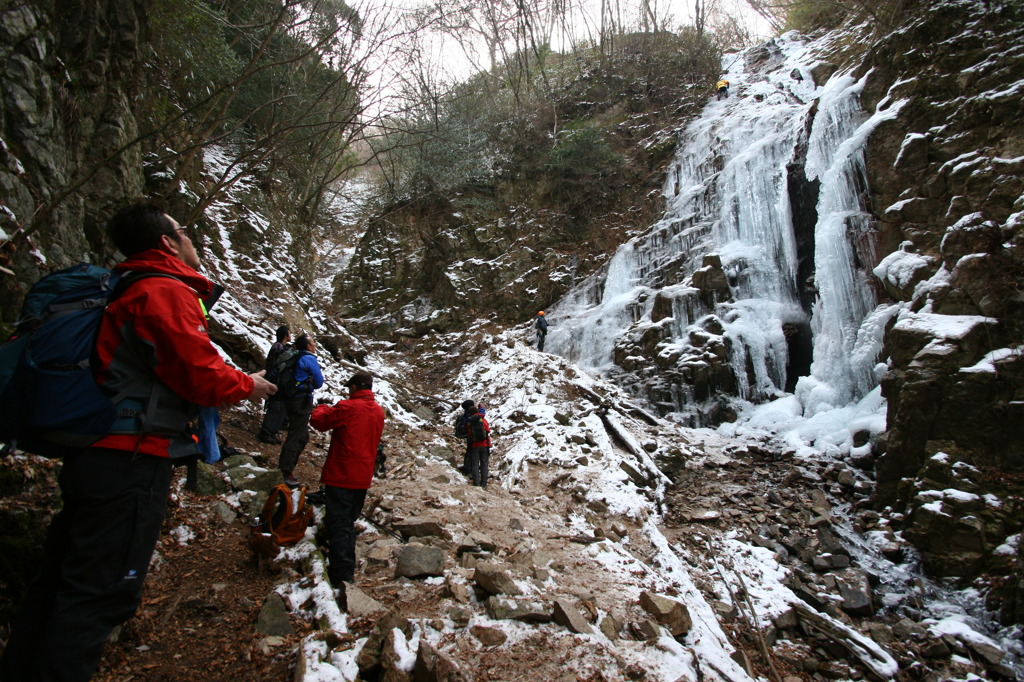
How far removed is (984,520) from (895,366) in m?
2.43

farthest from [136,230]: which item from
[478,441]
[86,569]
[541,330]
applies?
[541,330]

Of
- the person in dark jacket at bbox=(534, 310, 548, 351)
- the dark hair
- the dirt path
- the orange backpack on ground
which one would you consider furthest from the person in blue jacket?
the person in dark jacket at bbox=(534, 310, 548, 351)

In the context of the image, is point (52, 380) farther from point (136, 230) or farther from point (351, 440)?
point (351, 440)

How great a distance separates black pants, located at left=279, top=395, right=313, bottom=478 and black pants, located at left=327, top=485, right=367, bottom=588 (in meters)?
1.65

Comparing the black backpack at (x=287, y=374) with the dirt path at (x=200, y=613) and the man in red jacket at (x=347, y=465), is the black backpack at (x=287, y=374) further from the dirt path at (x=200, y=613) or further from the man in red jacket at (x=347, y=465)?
the man in red jacket at (x=347, y=465)

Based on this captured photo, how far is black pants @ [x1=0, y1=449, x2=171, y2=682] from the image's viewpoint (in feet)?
4.83

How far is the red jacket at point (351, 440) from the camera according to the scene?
3.23 metres

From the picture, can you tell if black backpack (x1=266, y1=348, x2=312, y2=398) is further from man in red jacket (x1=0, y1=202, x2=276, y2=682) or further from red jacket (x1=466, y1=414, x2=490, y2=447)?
man in red jacket (x1=0, y1=202, x2=276, y2=682)

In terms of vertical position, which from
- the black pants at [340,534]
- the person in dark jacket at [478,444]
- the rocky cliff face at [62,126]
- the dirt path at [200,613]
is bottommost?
the dirt path at [200,613]

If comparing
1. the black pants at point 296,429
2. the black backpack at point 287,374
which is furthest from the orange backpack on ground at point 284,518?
the black backpack at point 287,374

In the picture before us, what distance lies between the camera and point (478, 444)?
686 cm

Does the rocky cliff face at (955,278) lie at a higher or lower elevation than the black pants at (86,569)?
higher

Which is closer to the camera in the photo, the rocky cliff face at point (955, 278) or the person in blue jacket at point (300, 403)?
the person in blue jacket at point (300, 403)

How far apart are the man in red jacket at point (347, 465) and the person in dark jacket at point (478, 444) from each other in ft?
11.2
